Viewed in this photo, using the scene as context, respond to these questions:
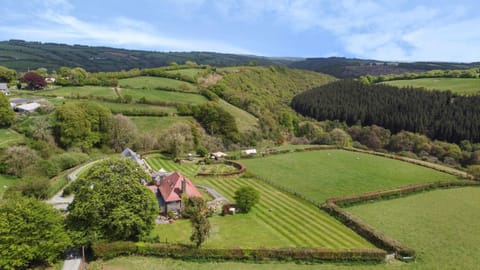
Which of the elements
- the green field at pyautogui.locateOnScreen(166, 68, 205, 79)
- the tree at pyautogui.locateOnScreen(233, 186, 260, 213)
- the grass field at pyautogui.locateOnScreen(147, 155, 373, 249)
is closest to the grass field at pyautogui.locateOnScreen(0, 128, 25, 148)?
the grass field at pyautogui.locateOnScreen(147, 155, 373, 249)

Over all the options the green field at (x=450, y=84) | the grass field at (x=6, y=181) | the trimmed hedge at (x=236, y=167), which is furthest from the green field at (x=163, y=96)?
the green field at (x=450, y=84)

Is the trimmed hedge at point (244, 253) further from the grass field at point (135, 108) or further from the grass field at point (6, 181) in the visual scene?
the grass field at point (135, 108)

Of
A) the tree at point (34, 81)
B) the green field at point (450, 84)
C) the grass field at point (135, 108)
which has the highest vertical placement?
the green field at point (450, 84)

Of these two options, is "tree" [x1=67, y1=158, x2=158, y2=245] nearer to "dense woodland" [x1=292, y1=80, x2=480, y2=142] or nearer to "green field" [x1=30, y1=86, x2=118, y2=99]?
"green field" [x1=30, y1=86, x2=118, y2=99]

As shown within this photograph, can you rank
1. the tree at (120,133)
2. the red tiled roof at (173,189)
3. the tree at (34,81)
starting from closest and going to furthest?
the red tiled roof at (173,189) < the tree at (120,133) < the tree at (34,81)

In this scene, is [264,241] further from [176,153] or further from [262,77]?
[262,77]

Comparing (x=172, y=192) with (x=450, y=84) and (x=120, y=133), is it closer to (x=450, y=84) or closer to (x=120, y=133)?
(x=120, y=133)

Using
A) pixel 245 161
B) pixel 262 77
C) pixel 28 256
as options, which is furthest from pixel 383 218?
pixel 262 77
